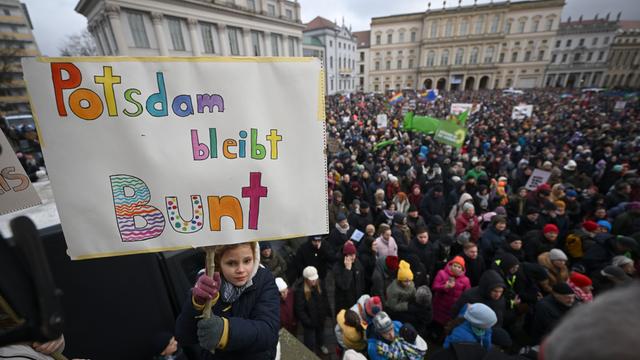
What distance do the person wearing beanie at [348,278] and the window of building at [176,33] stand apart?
3187 centimetres

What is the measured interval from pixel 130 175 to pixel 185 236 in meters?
0.41

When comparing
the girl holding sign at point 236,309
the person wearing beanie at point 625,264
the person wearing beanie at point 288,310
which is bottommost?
the person wearing beanie at point 288,310

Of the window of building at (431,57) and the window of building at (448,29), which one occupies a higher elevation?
the window of building at (448,29)

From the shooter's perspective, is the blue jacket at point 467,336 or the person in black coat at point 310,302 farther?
the person in black coat at point 310,302

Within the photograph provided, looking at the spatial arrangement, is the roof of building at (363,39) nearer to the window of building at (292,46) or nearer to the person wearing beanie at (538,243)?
the window of building at (292,46)

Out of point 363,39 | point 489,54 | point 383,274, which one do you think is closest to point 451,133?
point 383,274

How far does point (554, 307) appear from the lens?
2.67m

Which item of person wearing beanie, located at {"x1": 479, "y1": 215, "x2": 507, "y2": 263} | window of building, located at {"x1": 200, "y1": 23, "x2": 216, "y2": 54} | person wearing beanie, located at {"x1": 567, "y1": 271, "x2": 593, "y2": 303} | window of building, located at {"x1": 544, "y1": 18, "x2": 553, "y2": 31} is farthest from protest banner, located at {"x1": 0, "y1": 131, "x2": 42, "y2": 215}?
window of building, located at {"x1": 544, "y1": 18, "x2": 553, "y2": 31}

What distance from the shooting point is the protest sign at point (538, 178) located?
5.86 metres

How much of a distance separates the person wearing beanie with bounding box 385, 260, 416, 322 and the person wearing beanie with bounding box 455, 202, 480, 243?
7.07 ft

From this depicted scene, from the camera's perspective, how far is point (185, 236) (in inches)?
54.0

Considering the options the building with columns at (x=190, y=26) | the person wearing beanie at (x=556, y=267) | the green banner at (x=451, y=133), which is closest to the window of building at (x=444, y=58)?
the building with columns at (x=190, y=26)

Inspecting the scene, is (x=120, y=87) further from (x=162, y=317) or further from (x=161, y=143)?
(x=162, y=317)

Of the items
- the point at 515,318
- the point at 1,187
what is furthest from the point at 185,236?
the point at 515,318
